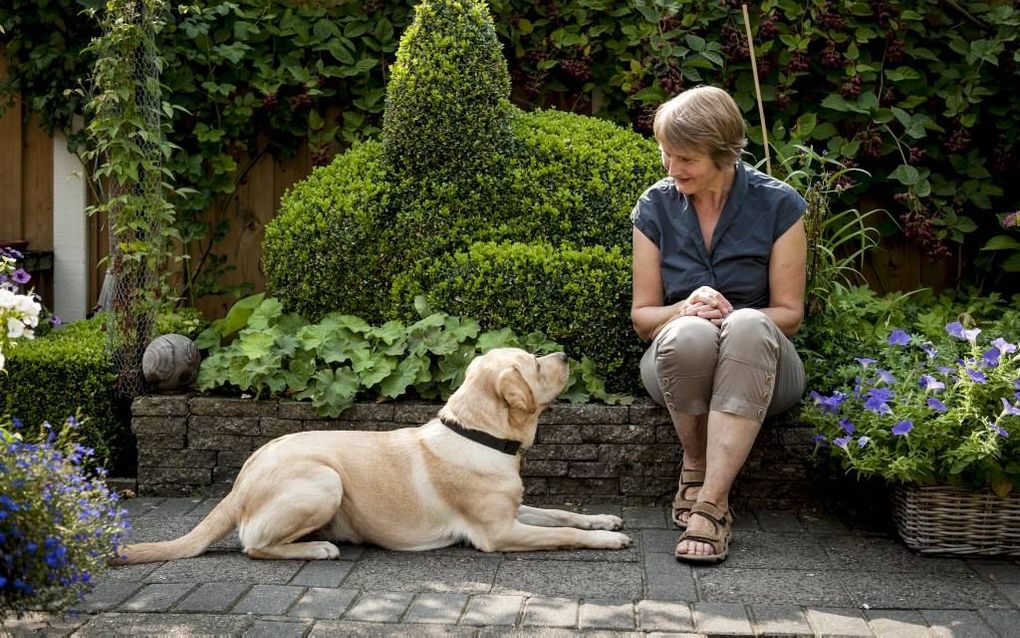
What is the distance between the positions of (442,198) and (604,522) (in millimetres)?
1808

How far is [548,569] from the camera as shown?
12.8ft

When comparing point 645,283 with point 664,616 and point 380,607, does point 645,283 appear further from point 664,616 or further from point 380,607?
point 380,607

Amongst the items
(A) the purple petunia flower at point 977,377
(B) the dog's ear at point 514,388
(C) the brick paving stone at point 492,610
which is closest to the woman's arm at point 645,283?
(B) the dog's ear at point 514,388

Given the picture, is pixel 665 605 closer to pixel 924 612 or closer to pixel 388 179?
pixel 924 612

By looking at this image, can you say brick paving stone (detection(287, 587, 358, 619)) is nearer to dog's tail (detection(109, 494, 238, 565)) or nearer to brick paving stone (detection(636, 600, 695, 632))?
dog's tail (detection(109, 494, 238, 565))

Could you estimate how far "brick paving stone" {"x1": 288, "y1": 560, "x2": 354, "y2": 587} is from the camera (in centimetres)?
372

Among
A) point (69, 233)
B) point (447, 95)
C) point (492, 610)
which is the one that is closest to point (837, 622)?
point (492, 610)

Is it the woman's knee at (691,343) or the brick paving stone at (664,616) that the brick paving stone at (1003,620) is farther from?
the woman's knee at (691,343)

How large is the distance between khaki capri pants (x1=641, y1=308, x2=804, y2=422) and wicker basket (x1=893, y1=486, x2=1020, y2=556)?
0.67 metres

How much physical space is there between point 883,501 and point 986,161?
2.73 m

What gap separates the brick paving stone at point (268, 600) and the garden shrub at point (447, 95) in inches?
91.4

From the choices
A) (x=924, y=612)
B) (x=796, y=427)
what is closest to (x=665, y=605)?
(x=924, y=612)

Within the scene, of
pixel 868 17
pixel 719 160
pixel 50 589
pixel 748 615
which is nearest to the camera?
pixel 50 589

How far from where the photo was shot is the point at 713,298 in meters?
4.25
